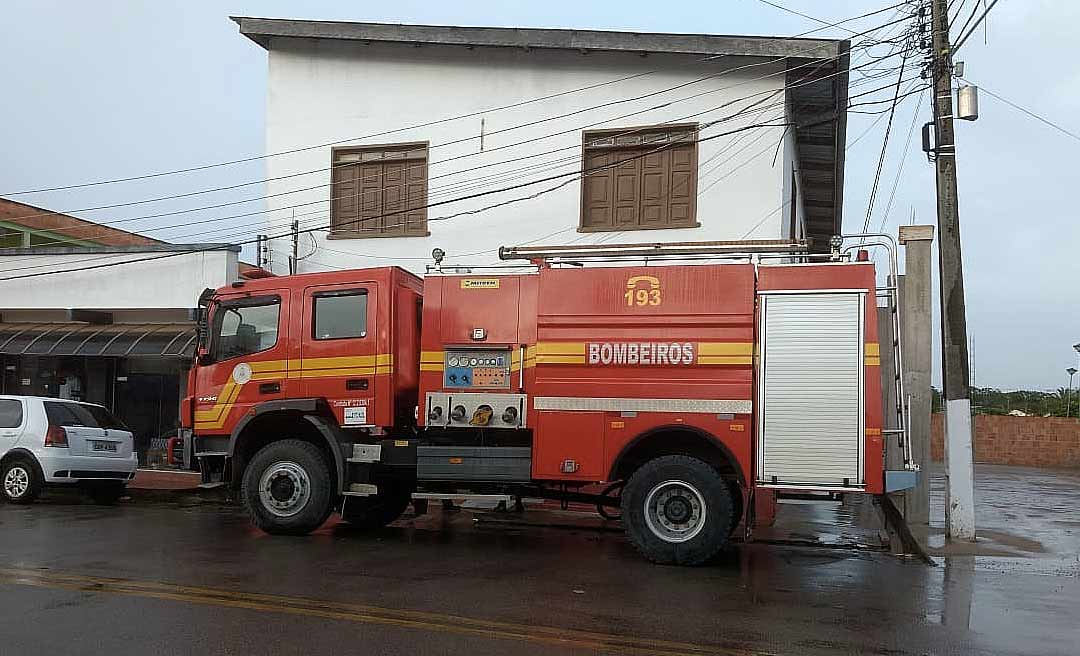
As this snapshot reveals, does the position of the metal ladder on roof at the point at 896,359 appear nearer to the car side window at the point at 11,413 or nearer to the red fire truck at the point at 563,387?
the red fire truck at the point at 563,387

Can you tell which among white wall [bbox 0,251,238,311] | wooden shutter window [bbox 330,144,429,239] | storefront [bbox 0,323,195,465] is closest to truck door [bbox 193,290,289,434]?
wooden shutter window [bbox 330,144,429,239]

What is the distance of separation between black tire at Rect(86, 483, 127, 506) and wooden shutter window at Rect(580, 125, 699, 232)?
8.21 meters

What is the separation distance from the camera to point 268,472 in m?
11.6

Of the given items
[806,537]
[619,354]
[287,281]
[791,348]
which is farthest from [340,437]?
[806,537]

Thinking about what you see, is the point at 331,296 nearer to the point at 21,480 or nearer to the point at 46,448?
the point at 46,448

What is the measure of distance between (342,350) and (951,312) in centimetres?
728

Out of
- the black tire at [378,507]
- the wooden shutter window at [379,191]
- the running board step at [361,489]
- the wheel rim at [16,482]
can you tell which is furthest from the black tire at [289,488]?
the wooden shutter window at [379,191]

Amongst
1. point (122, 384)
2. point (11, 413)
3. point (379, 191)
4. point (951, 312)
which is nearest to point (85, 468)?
point (11, 413)

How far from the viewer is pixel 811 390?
31.9 ft

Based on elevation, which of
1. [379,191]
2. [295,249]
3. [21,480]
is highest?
[379,191]

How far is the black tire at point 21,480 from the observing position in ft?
47.5

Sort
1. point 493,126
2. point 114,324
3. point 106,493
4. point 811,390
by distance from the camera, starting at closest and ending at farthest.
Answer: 1. point 811,390
2. point 106,493
3. point 493,126
4. point 114,324

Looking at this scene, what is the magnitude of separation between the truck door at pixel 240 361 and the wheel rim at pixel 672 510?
4460 mm

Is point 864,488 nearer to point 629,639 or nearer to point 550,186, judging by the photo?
point 629,639
